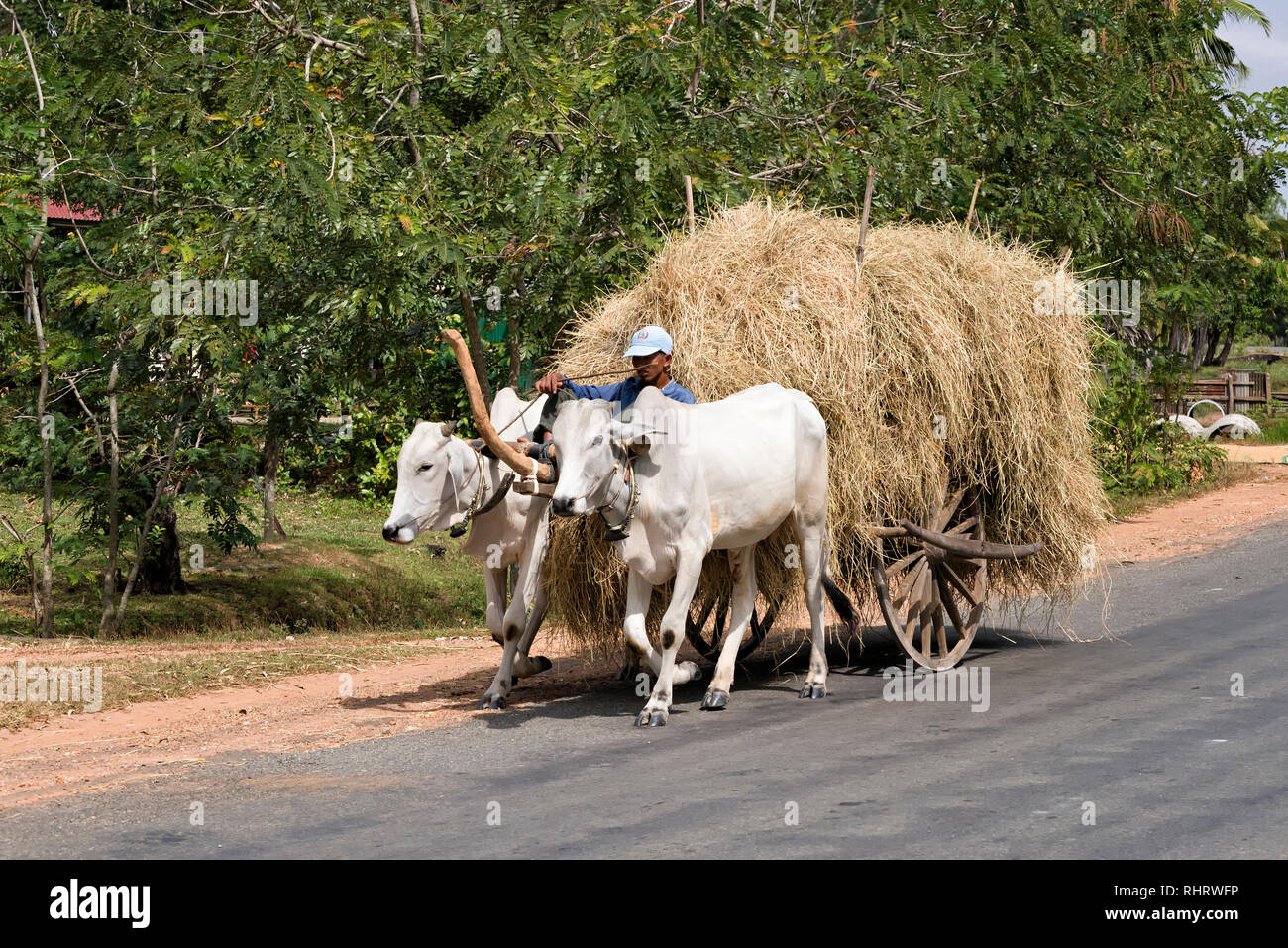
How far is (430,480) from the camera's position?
7.83 metres

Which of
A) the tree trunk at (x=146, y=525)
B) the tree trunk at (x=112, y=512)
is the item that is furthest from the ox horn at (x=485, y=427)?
the tree trunk at (x=112, y=512)

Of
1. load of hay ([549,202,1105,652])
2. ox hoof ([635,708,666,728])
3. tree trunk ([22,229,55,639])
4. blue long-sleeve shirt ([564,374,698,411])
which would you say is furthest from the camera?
tree trunk ([22,229,55,639])

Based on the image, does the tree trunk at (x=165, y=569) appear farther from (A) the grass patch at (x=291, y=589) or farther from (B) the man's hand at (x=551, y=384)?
(B) the man's hand at (x=551, y=384)

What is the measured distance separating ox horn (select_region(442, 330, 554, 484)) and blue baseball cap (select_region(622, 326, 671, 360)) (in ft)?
2.57

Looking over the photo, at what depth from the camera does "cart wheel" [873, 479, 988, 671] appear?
9.02 meters

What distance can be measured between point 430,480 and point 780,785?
266 cm

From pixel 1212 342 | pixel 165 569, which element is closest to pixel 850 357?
pixel 165 569

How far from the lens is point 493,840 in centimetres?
556

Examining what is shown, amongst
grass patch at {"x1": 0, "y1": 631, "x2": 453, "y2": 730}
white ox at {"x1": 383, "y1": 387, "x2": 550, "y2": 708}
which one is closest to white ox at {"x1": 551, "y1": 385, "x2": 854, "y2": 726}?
white ox at {"x1": 383, "y1": 387, "x2": 550, "y2": 708}

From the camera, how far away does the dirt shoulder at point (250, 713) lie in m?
7.20

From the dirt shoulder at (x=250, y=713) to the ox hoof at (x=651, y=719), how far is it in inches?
41.0

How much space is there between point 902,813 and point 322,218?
6.53m

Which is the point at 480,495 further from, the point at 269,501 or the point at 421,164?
the point at 269,501

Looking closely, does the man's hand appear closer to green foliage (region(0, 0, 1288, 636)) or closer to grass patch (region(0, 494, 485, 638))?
green foliage (region(0, 0, 1288, 636))
